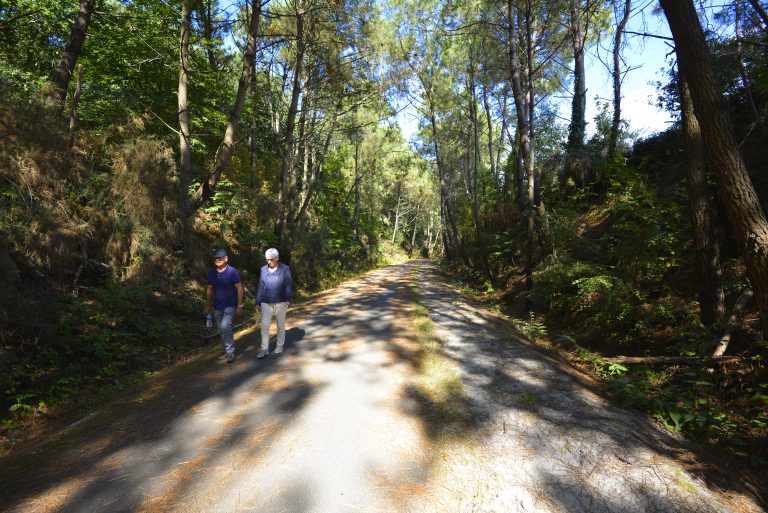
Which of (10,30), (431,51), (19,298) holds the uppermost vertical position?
(431,51)

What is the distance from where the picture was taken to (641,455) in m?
3.09

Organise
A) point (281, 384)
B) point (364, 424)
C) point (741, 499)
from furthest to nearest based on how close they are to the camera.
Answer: point (281, 384) → point (364, 424) → point (741, 499)

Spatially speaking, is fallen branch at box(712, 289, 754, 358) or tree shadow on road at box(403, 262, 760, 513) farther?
fallen branch at box(712, 289, 754, 358)

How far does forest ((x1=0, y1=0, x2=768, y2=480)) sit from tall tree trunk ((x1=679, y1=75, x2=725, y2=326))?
0.09 feet

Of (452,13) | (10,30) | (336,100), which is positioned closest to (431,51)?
→ (452,13)

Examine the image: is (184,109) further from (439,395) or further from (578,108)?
(578,108)

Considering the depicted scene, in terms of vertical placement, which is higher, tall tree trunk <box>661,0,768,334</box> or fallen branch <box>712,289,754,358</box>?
tall tree trunk <box>661,0,768,334</box>

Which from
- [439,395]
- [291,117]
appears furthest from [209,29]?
[439,395]

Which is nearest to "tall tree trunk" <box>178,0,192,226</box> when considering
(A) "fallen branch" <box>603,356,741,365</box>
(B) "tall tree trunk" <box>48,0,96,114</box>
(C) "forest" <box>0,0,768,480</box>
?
(C) "forest" <box>0,0,768,480</box>

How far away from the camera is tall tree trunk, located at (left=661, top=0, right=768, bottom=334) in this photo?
384cm

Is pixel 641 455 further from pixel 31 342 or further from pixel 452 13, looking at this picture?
pixel 452 13

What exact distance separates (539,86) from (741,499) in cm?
2432

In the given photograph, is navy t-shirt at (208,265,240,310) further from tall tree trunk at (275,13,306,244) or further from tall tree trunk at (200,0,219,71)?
Result: tall tree trunk at (200,0,219,71)

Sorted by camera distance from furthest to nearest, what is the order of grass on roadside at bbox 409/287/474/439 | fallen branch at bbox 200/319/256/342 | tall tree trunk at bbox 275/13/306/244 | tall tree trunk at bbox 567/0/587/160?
1. tall tree trunk at bbox 567/0/587/160
2. tall tree trunk at bbox 275/13/306/244
3. fallen branch at bbox 200/319/256/342
4. grass on roadside at bbox 409/287/474/439
